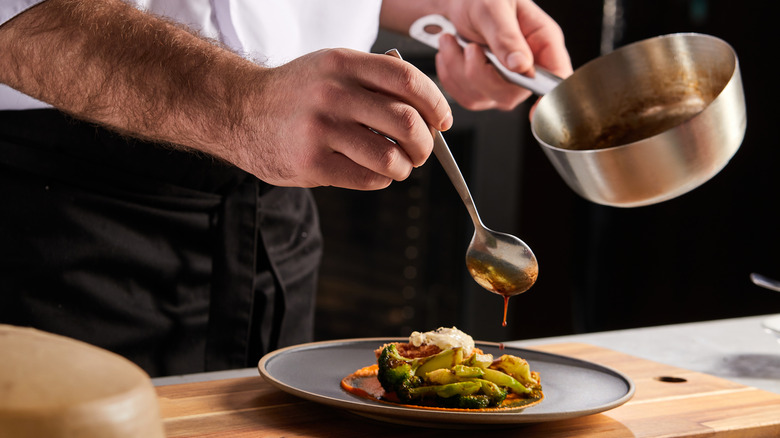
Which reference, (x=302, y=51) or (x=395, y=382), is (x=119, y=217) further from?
(x=395, y=382)

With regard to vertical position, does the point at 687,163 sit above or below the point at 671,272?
above

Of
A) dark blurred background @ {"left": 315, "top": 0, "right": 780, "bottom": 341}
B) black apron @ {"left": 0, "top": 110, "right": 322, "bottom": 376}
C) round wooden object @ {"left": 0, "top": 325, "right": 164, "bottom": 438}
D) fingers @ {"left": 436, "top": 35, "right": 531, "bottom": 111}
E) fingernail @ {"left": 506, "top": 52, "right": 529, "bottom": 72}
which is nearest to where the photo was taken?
round wooden object @ {"left": 0, "top": 325, "right": 164, "bottom": 438}

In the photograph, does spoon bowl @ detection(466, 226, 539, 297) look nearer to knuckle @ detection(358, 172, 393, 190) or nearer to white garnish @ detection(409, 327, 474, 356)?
white garnish @ detection(409, 327, 474, 356)

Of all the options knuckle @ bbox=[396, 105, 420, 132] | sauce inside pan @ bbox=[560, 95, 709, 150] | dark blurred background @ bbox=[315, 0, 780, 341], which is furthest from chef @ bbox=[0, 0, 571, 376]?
dark blurred background @ bbox=[315, 0, 780, 341]

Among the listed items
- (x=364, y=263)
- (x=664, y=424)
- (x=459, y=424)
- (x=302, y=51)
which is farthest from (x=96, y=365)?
(x=364, y=263)

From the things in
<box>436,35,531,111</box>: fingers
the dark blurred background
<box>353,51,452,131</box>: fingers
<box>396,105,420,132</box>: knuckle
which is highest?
<box>436,35,531,111</box>: fingers

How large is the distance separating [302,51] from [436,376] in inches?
22.7

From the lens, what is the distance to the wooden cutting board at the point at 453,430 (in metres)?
0.73

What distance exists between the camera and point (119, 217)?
105cm

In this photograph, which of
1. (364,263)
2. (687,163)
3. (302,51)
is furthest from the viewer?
(364,263)

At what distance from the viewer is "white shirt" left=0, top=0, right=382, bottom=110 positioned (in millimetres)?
1016

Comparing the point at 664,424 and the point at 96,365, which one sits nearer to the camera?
the point at 96,365

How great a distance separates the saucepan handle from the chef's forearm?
1.51 ft

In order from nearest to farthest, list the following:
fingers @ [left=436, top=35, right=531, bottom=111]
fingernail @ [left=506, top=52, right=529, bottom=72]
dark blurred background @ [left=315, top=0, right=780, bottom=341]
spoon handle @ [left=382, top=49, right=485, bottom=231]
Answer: spoon handle @ [left=382, top=49, right=485, bottom=231], fingernail @ [left=506, top=52, right=529, bottom=72], fingers @ [left=436, top=35, right=531, bottom=111], dark blurred background @ [left=315, top=0, right=780, bottom=341]
